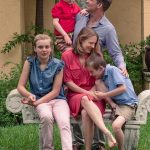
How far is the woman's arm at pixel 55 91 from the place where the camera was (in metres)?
6.18

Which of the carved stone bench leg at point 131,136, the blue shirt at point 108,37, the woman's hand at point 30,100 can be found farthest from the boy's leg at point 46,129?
the blue shirt at point 108,37

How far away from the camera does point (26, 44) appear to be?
40.7 ft

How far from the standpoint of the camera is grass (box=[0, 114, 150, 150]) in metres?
7.05

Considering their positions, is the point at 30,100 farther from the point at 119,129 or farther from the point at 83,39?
the point at 119,129

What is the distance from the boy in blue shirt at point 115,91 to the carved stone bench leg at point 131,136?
22 centimetres

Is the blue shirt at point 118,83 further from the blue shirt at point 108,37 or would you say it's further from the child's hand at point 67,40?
the child's hand at point 67,40

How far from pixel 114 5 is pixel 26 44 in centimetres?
244

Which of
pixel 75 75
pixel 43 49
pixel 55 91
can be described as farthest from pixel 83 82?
pixel 43 49

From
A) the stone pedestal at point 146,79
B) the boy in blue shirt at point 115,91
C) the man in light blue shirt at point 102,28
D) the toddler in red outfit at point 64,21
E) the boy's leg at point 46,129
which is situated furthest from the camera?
the stone pedestal at point 146,79

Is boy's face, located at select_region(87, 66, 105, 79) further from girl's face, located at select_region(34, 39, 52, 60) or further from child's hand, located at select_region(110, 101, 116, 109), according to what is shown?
girl's face, located at select_region(34, 39, 52, 60)

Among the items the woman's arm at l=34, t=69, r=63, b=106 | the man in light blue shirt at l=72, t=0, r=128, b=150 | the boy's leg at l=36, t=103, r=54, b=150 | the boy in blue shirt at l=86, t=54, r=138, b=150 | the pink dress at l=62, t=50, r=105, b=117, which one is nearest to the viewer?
the boy's leg at l=36, t=103, r=54, b=150

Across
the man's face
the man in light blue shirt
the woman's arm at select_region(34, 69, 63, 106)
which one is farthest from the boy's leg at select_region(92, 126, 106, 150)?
the man's face

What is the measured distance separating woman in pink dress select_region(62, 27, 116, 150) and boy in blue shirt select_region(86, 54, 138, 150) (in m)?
0.11

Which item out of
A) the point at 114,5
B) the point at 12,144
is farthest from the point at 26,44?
the point at 12,144
